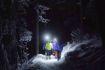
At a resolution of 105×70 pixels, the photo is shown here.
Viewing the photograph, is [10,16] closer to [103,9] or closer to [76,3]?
[103,9]

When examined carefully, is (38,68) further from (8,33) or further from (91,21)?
(91,21)

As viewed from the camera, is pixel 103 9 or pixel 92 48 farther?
pixel 92 48

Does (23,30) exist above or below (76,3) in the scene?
below

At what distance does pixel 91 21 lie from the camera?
37.2 metres

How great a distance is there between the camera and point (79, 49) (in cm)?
2467

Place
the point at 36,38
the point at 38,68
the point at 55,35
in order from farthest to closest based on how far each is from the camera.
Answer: the point at 55,35, the point at 36,38, the point at 38,68

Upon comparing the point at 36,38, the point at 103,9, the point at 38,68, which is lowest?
the point at 38,68

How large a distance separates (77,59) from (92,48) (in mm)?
1821

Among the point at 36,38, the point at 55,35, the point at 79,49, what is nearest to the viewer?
the point at 79,49

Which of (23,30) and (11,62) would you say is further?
(23,30)

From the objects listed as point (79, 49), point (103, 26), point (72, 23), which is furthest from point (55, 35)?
point (103, 26)

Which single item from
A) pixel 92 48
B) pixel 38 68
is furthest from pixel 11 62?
pixel 92 48

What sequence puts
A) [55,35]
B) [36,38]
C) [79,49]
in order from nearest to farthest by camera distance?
[79,49], [36,38], [55,35]

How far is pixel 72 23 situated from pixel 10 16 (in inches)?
1015
